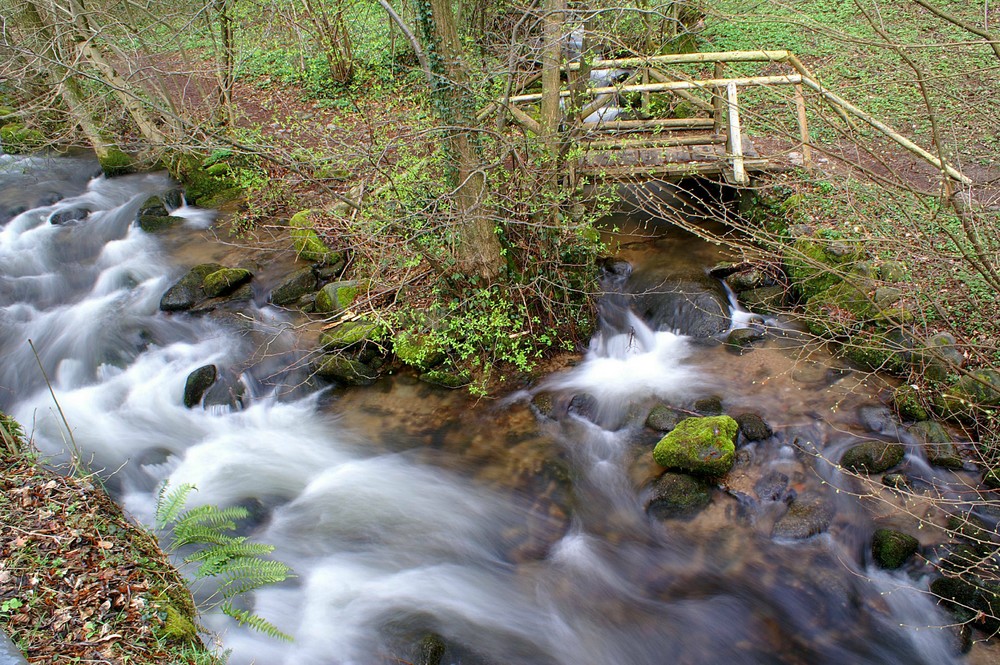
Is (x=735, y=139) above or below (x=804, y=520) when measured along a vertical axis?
above

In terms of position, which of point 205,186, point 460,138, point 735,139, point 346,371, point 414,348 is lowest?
point 346,371

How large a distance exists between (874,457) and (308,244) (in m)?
7.76

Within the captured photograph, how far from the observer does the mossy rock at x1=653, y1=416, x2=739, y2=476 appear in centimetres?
667

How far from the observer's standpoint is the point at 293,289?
9625 millimetres

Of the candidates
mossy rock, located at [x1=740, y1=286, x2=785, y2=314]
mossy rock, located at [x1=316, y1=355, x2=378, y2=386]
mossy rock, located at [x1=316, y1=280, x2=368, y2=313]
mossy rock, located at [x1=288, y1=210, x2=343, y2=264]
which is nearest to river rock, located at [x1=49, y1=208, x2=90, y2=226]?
mossy rock, located at [x1=288, y1=210, x2=343, y2=264]

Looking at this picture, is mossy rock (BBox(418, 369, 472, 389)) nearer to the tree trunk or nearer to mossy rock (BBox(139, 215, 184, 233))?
the tree trunk

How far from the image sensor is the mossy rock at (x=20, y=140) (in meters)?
13.6

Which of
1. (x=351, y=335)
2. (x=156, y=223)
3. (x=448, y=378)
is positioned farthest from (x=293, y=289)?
(x=156, y=223)

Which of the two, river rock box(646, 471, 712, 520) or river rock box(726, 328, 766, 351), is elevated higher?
river rock box(726, 328, 766, 351)

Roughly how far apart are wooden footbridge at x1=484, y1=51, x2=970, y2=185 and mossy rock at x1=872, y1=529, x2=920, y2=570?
382cm

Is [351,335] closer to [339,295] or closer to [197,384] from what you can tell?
[339,295]

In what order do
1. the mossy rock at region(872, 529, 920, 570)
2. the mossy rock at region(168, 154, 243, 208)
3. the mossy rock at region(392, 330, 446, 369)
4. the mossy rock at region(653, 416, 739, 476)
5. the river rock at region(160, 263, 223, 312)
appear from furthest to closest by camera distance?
the mossy rock at region(168, 154, 243, 208) < the river rock at region(160, 263, 223, 312) < the mossy rock at region(392, 330, 446, 369) < the mossy rock at region(653, 416, 739, 476) < the mossy rock at region(872, 529, 920, 570)

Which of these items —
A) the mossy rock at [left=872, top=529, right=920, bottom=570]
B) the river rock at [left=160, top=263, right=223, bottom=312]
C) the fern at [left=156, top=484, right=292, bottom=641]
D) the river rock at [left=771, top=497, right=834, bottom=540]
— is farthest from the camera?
the river rock at [left=160, top=263, right=223, bottom=312]

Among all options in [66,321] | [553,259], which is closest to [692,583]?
[553,259]
